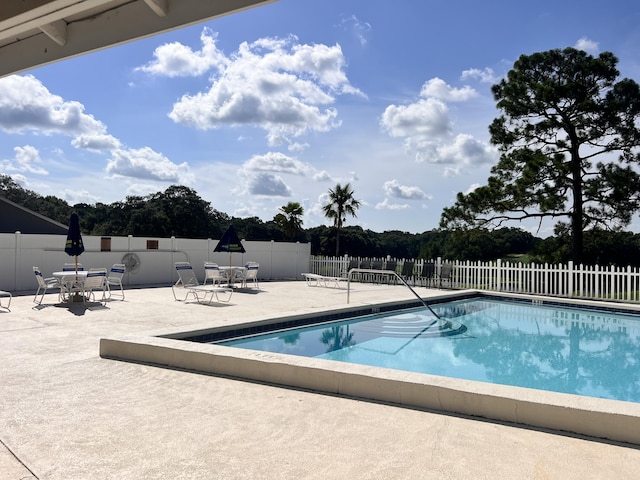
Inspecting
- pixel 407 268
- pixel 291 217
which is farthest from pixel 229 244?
pixel 291 217

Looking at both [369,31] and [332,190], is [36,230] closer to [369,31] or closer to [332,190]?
[332,190]

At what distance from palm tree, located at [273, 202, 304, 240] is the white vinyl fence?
17021 mm

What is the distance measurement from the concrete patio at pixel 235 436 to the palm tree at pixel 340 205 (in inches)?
1177

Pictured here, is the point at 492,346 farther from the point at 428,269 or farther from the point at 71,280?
the point at 428,269

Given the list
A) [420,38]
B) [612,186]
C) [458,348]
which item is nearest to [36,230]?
[420,38]

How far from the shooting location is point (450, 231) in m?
22.9

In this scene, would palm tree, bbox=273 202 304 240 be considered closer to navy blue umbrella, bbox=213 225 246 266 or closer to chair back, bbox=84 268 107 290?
navy blue umbrella, bbox=213 225 246 266

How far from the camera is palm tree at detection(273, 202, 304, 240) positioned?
3603 centimetres

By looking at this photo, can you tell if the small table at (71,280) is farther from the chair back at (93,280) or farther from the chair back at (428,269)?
the chair back at (428,269)

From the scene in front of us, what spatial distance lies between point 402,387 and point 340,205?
3101cm

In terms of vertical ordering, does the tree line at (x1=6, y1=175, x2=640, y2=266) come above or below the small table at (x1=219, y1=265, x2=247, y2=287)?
above

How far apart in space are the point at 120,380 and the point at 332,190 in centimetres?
3044

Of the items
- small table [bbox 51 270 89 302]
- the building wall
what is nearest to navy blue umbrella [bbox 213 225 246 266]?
the building wall

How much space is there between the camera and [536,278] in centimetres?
1588
